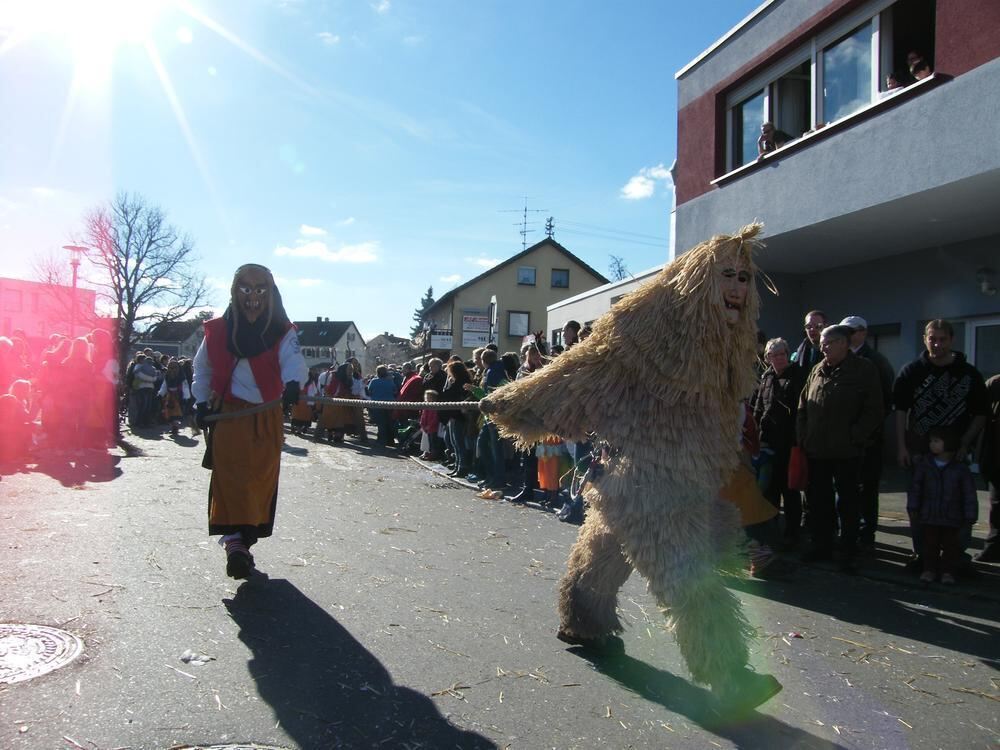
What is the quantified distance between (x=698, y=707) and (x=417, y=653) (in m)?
1.38

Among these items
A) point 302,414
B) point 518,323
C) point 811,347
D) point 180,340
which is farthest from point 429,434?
point 180,340

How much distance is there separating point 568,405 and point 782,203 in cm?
809

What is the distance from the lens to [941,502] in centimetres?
530

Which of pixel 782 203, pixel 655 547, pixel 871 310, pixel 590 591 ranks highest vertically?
pixel 782 203

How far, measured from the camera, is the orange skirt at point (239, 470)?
4609 mm

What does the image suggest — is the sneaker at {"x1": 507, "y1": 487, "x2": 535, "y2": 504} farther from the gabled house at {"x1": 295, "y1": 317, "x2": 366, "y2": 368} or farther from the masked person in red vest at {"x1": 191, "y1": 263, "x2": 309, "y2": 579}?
the gabled house at {"x1": 295, "y1": 317, "x2": 366, "y2": 368}

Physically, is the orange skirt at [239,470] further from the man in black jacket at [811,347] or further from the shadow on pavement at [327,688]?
the man in black jacket at [811,347]

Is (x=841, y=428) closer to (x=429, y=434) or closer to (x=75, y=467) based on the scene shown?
(x=429, y=434)

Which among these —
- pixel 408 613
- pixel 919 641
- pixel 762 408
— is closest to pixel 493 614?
pixel 408 613

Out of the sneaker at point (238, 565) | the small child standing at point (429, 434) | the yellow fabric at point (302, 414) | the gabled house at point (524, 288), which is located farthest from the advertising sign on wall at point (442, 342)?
the sneaker at point (238, 565)

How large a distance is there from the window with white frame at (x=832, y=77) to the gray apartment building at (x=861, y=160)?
0.07ft

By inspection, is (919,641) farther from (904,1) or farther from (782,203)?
(904,1)

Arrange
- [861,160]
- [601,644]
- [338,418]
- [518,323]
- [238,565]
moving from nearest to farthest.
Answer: [601,644]
[238,565]
[861,160]
[338,418]
[518,323]

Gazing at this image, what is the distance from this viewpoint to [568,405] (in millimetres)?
3605
